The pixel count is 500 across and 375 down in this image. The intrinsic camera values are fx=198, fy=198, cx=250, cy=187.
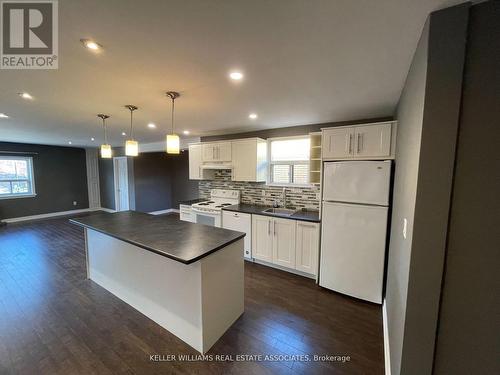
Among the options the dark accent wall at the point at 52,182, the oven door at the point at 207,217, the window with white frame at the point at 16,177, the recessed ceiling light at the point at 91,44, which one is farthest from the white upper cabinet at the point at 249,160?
the window with white frame at the point at 16,177

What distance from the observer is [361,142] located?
2.40 meters

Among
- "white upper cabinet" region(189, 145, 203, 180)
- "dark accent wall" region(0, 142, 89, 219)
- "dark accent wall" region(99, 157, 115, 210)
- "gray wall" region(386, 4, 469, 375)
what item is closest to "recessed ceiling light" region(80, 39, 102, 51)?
"gray wall" region(386, 4, 469, 375)

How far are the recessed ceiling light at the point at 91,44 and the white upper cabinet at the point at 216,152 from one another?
2.63m

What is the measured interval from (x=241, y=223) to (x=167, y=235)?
5.16ft

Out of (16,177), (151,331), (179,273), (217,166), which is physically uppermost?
(217,166)

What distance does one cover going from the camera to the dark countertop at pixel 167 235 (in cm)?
166

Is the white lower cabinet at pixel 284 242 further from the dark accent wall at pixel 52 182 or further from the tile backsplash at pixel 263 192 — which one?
the dark accent wall at pixel 52 182

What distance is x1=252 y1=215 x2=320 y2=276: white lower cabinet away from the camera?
2.87 meters

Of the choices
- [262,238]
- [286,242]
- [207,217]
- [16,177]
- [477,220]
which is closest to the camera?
[477,220]

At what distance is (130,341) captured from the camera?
1.85 metres

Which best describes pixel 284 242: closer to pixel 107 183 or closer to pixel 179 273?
pixel 179 273

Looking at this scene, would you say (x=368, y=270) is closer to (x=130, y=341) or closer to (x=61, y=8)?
(x=130, y=341)

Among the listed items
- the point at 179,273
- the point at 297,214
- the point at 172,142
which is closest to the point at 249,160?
the point at 297,214

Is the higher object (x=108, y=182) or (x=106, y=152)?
(x=106, y=152)
